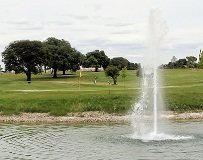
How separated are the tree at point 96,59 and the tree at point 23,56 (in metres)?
48.5

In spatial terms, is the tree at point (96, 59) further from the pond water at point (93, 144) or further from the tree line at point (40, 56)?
the pond water at point (93, 144)

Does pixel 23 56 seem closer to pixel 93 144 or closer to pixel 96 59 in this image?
pixel 96 59

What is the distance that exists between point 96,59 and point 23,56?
58.0 meters

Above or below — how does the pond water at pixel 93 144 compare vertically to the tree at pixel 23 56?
below

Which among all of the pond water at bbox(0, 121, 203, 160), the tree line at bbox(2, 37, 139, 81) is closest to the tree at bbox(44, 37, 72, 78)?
the tree line at bbox(2, 37, 139, 81)

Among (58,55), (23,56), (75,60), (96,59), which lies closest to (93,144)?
(23,56)

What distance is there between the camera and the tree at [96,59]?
18262 centimetres

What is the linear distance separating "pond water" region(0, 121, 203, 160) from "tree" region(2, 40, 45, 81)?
8657cm

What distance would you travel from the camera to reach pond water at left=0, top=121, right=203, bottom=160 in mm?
29339

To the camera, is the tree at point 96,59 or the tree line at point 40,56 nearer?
the tree line at point 40,56

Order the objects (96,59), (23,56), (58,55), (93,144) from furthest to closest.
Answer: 1. (96,59)
2. (58,55)
3. (23,56)
4. (93,144)

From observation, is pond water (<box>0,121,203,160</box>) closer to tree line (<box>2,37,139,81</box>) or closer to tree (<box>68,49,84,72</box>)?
tree line (<box>2,37,139,81</box>)

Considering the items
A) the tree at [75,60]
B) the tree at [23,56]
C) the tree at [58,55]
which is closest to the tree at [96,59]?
the tree at [75,60]

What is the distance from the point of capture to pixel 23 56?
5187 inches
